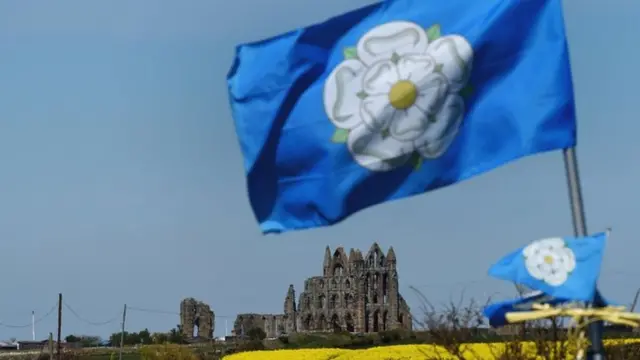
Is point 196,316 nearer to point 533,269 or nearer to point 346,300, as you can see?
point 346,300

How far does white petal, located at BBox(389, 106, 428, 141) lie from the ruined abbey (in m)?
68.8

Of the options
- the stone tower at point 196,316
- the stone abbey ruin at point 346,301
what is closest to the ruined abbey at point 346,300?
the stone abbey ruin at point 346,301

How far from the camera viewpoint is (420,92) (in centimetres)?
1115

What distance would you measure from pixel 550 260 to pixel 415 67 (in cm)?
195

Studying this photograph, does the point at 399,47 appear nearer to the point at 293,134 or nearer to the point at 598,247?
the point at 293,134

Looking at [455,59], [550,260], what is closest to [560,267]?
[550,260]

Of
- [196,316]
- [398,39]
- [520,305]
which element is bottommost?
[520,305]

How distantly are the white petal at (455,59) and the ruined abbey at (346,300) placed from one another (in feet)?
226

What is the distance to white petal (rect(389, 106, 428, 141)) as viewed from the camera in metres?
11.1

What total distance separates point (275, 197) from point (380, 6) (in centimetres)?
170

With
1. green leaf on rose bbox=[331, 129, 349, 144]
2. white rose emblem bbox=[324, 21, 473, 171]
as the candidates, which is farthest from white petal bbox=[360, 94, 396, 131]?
green leaf on rose bbox=[331, 129, 349, 144]

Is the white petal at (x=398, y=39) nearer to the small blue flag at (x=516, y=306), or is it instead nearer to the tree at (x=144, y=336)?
the small blue flag at (x=516, y=306)

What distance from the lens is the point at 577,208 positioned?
1015 centimetres

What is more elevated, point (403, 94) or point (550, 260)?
point (403, 94)
